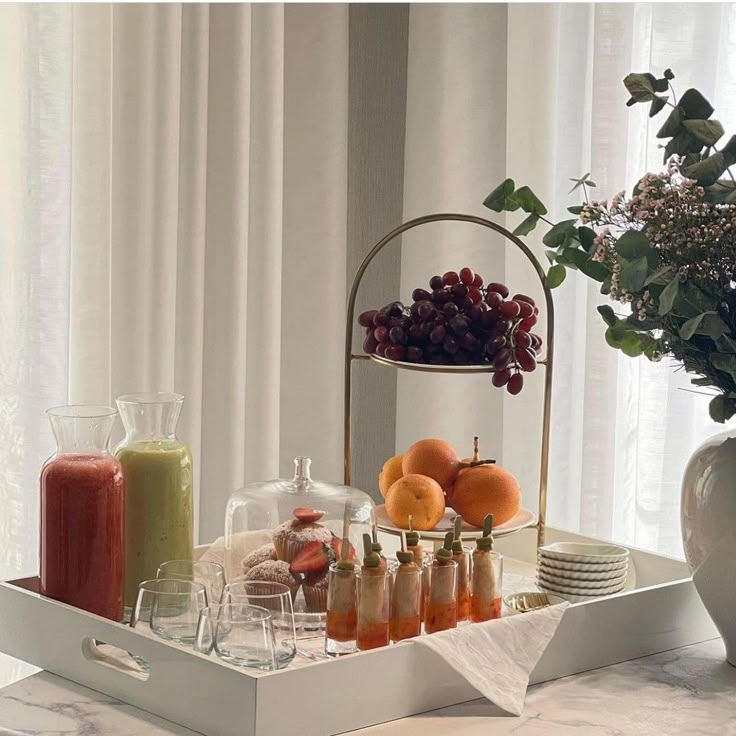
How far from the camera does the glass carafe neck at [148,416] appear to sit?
1.37 meters

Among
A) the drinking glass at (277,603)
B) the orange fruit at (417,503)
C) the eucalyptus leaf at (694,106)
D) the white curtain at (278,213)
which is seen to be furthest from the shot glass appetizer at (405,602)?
the white curtain at (278,213)

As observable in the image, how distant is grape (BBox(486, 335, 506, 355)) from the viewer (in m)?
1.58

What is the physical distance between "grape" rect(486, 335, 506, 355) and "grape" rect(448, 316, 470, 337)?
40 mm

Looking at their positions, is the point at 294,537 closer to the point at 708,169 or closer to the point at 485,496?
the point at 485,496

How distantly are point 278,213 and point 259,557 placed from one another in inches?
54.2

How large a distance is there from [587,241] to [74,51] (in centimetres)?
125

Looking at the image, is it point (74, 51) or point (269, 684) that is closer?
point (269, 684)

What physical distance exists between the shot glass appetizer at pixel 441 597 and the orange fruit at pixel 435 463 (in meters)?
0.31

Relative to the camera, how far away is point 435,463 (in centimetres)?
160

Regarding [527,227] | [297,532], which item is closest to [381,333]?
[527,227]

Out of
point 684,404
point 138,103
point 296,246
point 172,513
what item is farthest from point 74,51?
point 684,404

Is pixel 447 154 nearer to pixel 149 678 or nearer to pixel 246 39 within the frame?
pixel 246 39

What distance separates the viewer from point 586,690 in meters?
1.29

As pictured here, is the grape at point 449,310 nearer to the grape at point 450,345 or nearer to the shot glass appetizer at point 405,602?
the grape at point 450,345
